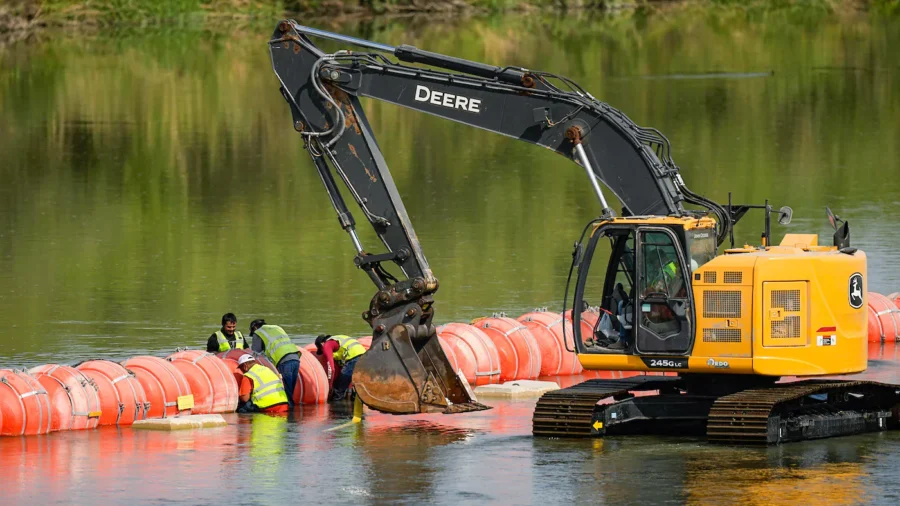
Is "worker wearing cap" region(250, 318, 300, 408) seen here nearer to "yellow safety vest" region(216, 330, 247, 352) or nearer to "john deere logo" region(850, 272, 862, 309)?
"yellow safety vest" region(216, 330, 247, 352)

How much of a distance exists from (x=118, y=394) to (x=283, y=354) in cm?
258

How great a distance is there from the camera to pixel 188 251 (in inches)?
1649

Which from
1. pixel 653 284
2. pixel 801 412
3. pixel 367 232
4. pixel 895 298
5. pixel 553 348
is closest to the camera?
pixel 653 284

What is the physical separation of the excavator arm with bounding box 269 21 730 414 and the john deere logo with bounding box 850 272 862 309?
1.66 m

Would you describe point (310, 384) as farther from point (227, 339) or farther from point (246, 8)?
point (246, 8)

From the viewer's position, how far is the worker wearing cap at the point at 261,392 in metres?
25.3

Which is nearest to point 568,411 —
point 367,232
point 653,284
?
point 653,284

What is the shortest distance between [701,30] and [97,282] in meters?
70.2

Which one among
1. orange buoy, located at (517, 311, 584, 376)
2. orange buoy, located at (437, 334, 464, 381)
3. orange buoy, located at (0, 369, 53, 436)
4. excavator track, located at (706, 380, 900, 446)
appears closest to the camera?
excavator track, located at (706, 380, 900, 446)

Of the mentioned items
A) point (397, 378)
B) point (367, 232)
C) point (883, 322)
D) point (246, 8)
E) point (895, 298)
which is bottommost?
point (397, 378)

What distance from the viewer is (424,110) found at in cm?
2405

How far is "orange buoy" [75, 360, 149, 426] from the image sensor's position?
24156mm

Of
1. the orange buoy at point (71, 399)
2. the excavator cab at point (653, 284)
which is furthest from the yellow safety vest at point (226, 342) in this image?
the excavator cab at point (653, 284)

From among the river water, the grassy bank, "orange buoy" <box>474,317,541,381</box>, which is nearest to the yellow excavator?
the river water
